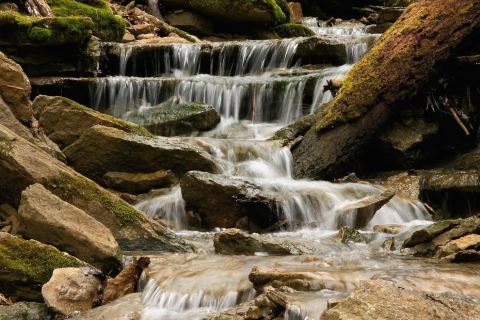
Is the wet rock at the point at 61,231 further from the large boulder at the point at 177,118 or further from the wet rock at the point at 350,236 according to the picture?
the large boulder at the point at 177,118

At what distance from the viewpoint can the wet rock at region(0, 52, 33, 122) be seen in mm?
7785

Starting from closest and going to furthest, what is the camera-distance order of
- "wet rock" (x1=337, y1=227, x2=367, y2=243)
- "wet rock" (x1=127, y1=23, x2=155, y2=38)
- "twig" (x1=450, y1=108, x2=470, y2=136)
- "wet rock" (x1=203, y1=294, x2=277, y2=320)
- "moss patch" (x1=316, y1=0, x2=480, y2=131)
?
"wet rock" (x1=203, y1=294, x2=277, y2=320), "wet rock" (x1=337, y1=227, x2=367, y2=243), "moss patch" (x1=316, y1=0, x2=480, y2=131), "twig" (x1=450, y1=108, x2=470, y2=136), "wet rock" (x1=127, y1=23, x2=155, y2=38)

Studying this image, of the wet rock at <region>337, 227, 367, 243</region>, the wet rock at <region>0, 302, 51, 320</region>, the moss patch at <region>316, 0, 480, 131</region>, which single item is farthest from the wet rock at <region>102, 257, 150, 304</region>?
the moss patch at <region>316, 0, 480, 131</region>

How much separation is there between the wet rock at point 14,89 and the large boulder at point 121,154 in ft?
4.40

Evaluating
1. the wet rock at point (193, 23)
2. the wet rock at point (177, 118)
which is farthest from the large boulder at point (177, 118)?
the wet rock at point (193, 23)

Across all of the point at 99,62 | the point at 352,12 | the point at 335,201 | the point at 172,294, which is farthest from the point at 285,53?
the point at 352,12

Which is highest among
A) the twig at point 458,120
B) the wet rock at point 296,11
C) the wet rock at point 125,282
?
the wet rock at point 296,11

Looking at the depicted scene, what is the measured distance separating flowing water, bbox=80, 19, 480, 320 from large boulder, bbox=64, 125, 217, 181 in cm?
55

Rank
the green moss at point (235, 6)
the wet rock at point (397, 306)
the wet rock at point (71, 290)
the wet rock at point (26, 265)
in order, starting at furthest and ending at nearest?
the green moss at point (235, 6) < the wet rock at point (26, 265) < the wet rock at point (71, 290) < the wet rock at point (397, 306)

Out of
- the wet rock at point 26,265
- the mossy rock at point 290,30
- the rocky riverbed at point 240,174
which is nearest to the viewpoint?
the rocky riverbed at point 240,174

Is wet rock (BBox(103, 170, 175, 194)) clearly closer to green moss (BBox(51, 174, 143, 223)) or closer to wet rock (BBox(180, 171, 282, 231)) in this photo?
wet rock (BBox(180, 171, 282, 231))

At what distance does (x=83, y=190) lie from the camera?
687cm

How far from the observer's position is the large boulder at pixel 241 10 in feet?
66.1

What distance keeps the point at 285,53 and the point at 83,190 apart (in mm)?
10448
